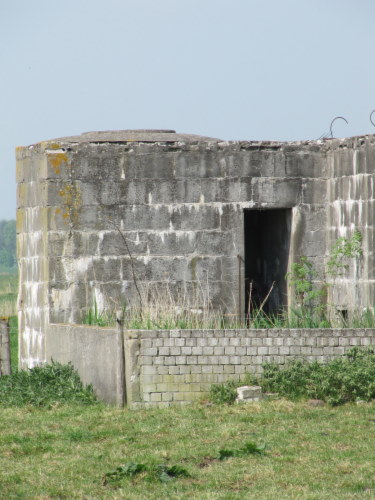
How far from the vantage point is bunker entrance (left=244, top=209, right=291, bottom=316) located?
17578 mm

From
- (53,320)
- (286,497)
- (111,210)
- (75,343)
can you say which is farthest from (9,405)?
(286,497)

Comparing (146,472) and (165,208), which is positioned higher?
(165,208)

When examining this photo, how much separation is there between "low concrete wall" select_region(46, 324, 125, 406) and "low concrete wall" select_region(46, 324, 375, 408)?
0.5 inches

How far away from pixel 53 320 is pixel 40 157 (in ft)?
8.13

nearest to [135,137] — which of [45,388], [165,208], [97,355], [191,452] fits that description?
[165,208]

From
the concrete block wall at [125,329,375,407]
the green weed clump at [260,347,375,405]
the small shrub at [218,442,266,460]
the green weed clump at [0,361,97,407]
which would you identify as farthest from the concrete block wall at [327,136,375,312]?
the small shrub at [218,442,266,460]

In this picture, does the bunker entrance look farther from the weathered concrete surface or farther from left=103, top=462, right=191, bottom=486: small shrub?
left=103, top=462, right=191, bottom=486: small shrub

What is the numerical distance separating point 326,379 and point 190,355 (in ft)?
5.57

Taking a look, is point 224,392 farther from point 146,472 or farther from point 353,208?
point 353,208

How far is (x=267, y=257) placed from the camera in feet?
60.7

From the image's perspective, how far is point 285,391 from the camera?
1361cm

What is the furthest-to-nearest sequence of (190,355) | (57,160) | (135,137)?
(135,137) < (57,160) < (190,355)

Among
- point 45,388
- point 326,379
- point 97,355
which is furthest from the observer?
point 45,388

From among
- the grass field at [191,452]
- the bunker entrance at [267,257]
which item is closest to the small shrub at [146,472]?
the grass field at [191,452]
